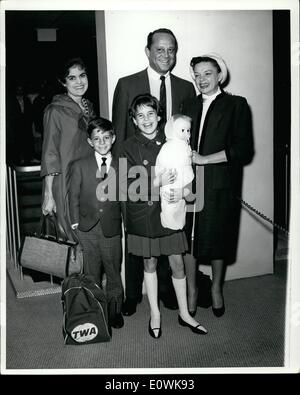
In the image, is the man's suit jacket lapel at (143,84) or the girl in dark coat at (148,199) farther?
the man's suit jacket lapel at (143,84)

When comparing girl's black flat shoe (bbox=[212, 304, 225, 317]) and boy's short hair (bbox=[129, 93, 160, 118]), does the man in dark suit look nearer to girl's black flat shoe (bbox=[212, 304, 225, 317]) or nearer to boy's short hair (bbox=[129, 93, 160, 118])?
boy's short hair (bbox=[129, 93, 160, 118])

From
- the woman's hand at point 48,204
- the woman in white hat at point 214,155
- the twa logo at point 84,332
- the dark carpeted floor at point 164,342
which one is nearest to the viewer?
the dark carpeted floor at point 164,342

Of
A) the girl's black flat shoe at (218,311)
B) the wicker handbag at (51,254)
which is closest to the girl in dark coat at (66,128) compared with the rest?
the wicker handbag at (51,254)

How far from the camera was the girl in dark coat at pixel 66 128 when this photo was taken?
2.63 meters

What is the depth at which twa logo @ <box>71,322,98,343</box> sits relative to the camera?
238 centimetres

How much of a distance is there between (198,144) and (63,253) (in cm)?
98

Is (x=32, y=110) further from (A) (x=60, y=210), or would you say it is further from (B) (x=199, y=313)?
(B) (x=199, y=313)

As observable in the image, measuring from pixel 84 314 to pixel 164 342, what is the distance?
0.46 metres

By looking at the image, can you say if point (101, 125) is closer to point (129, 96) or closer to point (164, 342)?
point (129, 96)

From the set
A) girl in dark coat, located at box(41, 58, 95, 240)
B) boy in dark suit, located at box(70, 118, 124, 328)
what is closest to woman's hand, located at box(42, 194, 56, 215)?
girl in dark coat, located at box(41, 58, 95, 240)

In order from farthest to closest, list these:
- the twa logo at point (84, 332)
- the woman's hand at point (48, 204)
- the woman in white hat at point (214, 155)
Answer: the woman's hand at point (48, 204) < the woman in white hat at point (214, 155) < the twa logo at point (84, 332)

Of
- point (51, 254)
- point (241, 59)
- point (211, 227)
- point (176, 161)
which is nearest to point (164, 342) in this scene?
point (211, 227)

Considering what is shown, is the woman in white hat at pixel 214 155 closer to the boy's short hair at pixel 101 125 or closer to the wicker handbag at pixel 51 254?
the boy's short hair at pixel 101 125

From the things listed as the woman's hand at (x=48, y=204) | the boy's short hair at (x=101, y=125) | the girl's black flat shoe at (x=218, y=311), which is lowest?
the girl's black flat shoe at (x=218, y=311)
